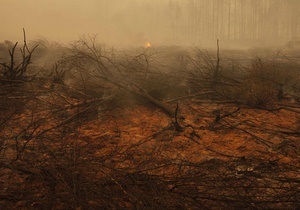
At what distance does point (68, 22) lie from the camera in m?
39.1

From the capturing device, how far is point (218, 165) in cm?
256

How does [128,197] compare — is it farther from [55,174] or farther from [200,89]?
[200,89]

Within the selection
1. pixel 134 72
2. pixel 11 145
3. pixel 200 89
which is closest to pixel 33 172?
pixel 11 145

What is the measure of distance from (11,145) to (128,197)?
1693 mm

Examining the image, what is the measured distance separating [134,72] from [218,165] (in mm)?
3378

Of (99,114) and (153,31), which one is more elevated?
(153,31)

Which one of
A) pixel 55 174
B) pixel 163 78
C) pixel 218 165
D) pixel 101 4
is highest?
pixel 101 4

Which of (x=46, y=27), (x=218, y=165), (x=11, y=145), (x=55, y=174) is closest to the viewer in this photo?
(x=55, y=174)

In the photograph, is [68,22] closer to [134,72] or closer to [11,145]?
[134,72]

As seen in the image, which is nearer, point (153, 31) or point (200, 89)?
point (200, 89)

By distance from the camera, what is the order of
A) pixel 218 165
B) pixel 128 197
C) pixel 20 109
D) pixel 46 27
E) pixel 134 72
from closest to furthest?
pixel 128 197, pixel 218 165, pixel 20 109, pixel 134 72, pixel 46 27

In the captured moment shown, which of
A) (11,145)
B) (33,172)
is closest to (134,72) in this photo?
(11,145)

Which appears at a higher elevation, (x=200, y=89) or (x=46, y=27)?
(x=46, y=27)

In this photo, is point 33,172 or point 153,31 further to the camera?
point 153,31
